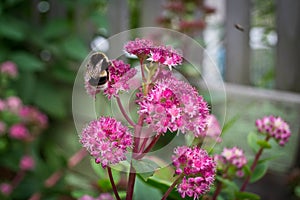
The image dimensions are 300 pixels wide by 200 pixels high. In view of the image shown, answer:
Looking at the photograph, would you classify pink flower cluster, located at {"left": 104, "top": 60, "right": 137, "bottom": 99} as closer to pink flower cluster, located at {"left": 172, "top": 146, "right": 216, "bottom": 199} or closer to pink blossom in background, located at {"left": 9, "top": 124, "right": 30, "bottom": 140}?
pink flower cluster, located at {"left": 172, "top": 146, "right": 216, "bottom": 199}

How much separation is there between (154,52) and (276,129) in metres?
0.33

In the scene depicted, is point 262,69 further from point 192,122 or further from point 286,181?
point 192,122

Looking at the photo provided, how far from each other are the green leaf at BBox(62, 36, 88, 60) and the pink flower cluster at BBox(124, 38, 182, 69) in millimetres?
1526

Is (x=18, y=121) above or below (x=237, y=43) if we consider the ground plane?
below

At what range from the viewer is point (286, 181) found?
1653 millimetres

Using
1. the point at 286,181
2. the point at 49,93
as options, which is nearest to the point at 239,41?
the point at 286,181

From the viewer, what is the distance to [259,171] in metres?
0.79

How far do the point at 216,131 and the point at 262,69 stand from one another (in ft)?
5.50

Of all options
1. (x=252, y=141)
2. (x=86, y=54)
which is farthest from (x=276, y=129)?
(x=86, y=54)

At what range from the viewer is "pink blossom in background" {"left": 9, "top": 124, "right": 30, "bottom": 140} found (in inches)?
64.6

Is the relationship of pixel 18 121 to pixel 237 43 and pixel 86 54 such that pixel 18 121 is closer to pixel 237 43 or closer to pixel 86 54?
pixel 86 54

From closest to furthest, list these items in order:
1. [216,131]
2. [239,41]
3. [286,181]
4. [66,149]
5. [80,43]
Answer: [216,131] → [286,181] → [239,41] → [80,43] → [66,149]

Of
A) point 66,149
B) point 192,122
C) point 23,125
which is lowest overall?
point 66,149

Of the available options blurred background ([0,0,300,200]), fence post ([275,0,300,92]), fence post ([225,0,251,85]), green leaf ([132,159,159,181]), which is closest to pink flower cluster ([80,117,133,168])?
Answer: green leaf ([132,159,159,181])
